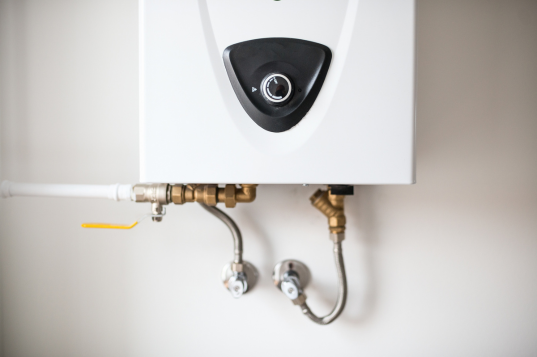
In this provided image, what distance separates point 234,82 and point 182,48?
8cm

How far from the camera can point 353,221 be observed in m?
0.64

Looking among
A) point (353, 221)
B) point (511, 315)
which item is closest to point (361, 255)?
point (353, 221)

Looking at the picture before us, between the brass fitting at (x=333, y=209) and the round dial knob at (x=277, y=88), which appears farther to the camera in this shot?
the brass fitting at (x=333, y=209)

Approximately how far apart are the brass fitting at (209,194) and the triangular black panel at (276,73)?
167 millimetres

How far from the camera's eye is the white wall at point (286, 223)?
624mm

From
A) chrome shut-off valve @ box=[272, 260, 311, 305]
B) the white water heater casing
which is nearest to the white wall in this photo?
chrome shut-off valve @ box=[272, 260, 311, 305]

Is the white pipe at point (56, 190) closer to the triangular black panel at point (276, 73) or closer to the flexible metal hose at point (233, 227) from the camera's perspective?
the flexible metal hose at point (233, 227)

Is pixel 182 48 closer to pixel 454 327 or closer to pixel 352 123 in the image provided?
pixel 352 123

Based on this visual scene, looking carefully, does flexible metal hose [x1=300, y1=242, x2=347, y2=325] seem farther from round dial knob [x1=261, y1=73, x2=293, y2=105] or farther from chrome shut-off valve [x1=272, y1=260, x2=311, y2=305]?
round dial knob [x1=261, y1=73, x2=293, y2=105]

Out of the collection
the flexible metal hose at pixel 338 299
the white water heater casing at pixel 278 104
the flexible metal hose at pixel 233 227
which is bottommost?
the flexible metal hose at pixel 338 299

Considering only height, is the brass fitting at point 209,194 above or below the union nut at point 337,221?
above

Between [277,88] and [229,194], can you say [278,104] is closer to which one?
[277,88]

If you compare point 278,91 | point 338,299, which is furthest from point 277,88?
point 338,299

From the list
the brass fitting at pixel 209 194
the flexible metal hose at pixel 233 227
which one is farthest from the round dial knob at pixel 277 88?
the flexible metal hose at pixel 233 227
